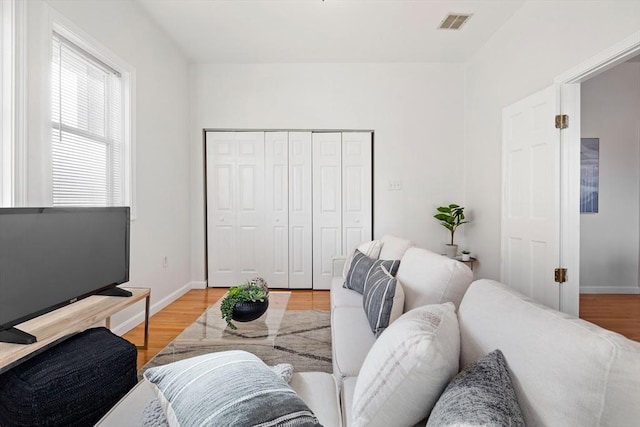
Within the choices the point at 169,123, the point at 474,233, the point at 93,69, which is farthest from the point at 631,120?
the point at 93,69

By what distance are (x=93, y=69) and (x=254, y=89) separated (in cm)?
196

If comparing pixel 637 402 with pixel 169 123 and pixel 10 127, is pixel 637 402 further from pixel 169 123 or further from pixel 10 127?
pixel 169 123

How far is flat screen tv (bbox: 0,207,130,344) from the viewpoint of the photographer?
152 cm

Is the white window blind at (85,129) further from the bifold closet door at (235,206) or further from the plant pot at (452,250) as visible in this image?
the plant pot at (452,250)

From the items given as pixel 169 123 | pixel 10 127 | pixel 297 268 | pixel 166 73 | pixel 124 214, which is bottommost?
pixel 297 268

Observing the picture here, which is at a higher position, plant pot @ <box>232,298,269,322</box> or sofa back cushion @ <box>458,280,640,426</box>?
sofa back cushion @ <box>458,280,640,426</box>

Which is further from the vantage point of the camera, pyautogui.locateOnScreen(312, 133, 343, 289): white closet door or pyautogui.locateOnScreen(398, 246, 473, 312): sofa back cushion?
pyautogui.locateOnScreen(312, 133, 343, 289): white closet door

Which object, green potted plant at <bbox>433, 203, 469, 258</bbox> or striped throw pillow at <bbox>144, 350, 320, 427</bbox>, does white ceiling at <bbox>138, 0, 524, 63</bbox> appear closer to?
green potted plant at <bbox>433, 203, 469, 258</bbox>

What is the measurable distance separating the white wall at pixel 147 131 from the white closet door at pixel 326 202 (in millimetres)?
1654

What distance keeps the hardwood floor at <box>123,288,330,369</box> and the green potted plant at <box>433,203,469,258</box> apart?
162 cm

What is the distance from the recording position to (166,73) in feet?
11.7

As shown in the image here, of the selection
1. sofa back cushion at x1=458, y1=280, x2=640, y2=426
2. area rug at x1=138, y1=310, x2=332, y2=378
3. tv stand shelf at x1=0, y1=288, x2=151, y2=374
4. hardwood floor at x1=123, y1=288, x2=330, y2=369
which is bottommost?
hardwood floor at x1=123, y1=288, x2=330, y2=369

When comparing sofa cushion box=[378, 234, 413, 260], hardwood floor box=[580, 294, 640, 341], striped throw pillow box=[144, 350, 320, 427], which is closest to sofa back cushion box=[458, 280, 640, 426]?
striped throw pillow box=[144, 350, 320, 427]

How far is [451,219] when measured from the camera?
13.0 ft
